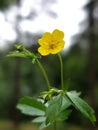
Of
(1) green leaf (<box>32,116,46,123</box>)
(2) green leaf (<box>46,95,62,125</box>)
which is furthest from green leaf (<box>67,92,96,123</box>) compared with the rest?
(1) green leaf (<box>32,116,46,123</box>)

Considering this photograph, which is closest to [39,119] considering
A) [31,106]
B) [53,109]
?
[31,106]

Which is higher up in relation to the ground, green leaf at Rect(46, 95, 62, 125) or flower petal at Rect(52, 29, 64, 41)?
flower petal at Rect(52, 29, 64, 41)

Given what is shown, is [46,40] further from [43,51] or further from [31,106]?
[31,106]

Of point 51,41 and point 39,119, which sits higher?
point 51,41

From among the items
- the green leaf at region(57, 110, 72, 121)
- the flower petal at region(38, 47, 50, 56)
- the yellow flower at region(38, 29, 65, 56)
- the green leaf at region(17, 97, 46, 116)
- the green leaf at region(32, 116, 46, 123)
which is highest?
the yellow flower at region(38, 29, 65, 56)

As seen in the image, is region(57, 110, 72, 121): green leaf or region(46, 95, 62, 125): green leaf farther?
region(57, 110, 72, 121): green leaf

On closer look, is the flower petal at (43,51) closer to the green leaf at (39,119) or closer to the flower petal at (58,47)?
the flower petal at (58,47)

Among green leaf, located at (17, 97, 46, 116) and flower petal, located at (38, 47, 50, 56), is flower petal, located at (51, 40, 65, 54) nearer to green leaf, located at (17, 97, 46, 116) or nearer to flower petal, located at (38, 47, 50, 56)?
flower petal, located at (38, 47, 50, 56)
